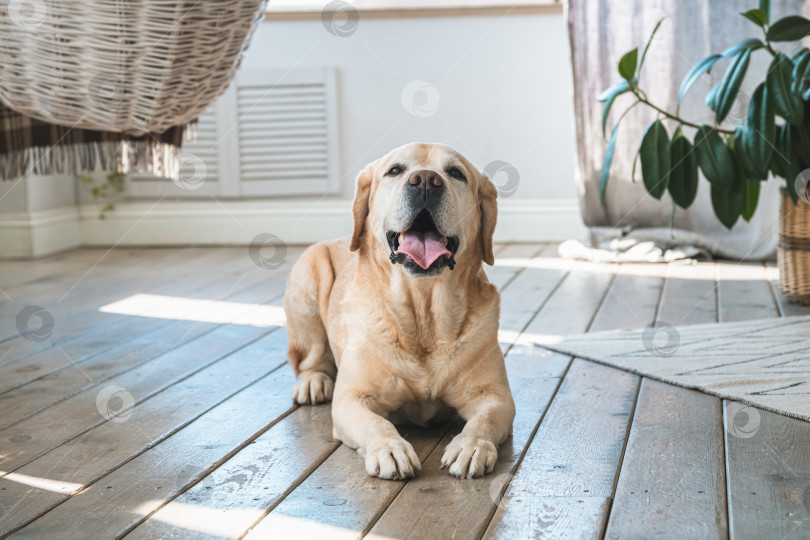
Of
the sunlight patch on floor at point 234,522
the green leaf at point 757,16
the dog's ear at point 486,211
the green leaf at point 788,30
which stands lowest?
the sunlight patch on floor at point 234,522

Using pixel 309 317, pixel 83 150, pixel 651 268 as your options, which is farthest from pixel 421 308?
pixel 651 268

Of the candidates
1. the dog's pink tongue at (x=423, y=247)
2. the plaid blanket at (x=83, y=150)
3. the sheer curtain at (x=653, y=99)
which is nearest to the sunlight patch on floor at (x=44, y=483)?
the dog's pink tongue at (x=423, y=247)

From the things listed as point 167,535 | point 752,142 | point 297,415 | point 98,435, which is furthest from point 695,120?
point 167,535

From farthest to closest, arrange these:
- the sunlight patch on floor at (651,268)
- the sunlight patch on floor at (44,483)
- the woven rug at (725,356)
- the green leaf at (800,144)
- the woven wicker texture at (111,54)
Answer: the sunlight patch on floor at (651,268), the green leaf at (800,144), the woven rug at (725,356), the woven wicker texture at (111,54), the sunlight patch on floor at (44,483)

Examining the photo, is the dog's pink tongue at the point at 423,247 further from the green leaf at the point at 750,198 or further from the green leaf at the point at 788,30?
the green leaf at the point at 750,198

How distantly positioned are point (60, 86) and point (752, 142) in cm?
208

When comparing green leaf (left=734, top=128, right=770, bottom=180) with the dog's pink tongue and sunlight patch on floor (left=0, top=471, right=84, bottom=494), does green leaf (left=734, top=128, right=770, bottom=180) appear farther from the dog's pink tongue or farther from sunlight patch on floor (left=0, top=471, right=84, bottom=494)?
sunlight patch on floor (left=0, top=471, right=84, bottom=494)

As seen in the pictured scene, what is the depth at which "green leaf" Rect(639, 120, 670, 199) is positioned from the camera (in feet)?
10.0

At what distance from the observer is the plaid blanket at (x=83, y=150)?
2506 millimetres

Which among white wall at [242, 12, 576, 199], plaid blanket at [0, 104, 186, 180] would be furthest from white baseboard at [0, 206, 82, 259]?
plaid blanket at [0, 104, 186, 180]

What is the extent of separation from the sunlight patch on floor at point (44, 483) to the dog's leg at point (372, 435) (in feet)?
1.59

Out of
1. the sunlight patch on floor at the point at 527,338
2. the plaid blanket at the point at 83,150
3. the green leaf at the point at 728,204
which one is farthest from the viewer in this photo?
the green leaf at the point at 728,204

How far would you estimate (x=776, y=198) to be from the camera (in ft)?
13.4

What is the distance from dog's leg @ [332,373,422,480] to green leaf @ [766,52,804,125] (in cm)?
173
